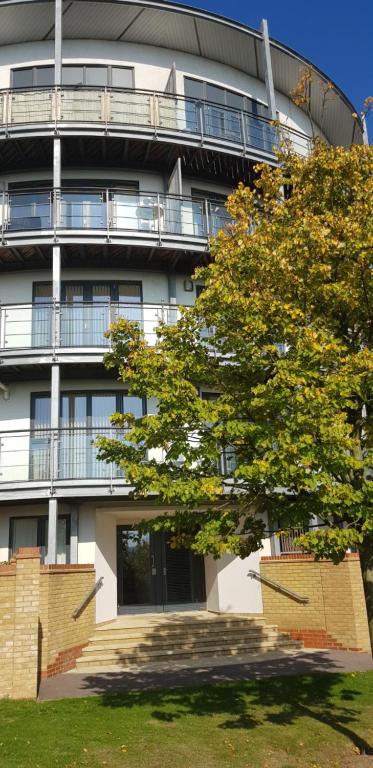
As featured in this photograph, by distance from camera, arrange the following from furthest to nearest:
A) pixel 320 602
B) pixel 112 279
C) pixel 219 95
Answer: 1. pixel 219 95
2. pixel 112 279
3. pixel 320 602

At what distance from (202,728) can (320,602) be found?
23.3ft

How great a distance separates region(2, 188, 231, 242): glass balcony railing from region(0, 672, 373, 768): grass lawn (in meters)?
11.3

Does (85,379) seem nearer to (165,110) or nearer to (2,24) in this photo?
(165,110)

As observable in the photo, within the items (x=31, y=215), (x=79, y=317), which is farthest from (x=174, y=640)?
(x=31, y=215)

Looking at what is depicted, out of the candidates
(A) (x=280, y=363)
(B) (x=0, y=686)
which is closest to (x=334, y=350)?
(A) (x=280, y=363)

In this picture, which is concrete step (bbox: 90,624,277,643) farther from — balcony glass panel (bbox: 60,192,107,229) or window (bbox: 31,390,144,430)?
balcony glass panel (bbox: 60,192,107,229)

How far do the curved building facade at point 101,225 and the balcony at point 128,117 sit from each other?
0.05 m

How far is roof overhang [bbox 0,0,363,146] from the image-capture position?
19.3 m

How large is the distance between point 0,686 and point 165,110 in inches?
614

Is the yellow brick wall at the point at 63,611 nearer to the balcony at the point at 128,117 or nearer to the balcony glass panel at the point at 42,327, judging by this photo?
the balcony glass panel at the point at 42,327

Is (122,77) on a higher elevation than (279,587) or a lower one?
higher

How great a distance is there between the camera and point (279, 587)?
52.3 ft

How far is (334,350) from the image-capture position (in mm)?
7609

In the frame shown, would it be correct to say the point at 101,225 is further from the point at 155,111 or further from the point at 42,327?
the point at 155,111
